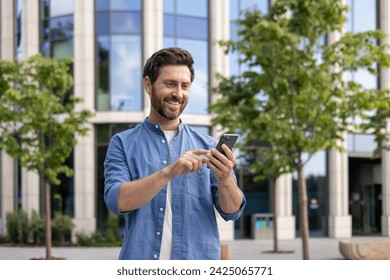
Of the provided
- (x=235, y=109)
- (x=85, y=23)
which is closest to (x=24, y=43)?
(x=85, y=23)

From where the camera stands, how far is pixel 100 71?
2652cm

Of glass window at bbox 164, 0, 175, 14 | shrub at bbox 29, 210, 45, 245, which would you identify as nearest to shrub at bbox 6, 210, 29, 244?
shrub at bbox 29, 210, 45, 245

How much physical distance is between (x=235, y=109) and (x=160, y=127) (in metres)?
13.9

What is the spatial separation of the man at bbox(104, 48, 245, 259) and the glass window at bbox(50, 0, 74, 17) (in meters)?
25.0

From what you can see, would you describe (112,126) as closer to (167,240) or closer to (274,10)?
(274,10)

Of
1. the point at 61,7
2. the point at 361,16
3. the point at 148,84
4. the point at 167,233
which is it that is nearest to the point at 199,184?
the point at 167,233

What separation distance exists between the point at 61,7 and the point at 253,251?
13.1m

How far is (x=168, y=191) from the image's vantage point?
273 centimetres

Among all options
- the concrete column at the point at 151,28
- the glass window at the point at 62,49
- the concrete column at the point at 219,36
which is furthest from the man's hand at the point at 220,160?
the glass window at the point at 62,49

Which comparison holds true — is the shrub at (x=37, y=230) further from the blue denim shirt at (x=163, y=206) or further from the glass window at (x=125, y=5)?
the blue denim shirt at (x=163, y=206)

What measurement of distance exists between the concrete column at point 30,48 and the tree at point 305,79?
14.0 meters

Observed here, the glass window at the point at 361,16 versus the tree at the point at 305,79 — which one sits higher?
the glass window at the point at 361,16

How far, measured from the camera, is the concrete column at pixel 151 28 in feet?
86.1

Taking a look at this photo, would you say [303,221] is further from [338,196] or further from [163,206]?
[338,196]
